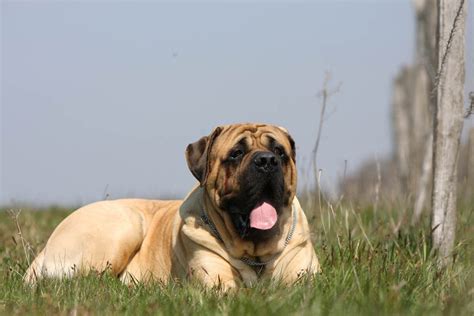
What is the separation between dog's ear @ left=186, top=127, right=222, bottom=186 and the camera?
551 cm

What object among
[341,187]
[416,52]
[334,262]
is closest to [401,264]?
[334,262]

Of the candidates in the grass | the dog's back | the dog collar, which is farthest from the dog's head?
the dog's back

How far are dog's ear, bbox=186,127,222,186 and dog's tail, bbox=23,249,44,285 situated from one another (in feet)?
4.28

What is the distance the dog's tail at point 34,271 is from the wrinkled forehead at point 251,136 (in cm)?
160

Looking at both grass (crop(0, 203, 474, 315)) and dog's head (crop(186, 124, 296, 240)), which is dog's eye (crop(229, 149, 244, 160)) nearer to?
dog's head (crop(186, 124, 296, 240))

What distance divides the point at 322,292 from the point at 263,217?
1.11 metres

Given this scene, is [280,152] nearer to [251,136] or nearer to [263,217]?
[251,136]

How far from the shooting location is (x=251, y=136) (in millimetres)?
5492

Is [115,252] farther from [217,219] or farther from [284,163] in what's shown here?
[284,163]

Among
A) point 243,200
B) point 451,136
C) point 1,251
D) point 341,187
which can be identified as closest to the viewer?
point 243,200

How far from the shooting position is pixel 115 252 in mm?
6324

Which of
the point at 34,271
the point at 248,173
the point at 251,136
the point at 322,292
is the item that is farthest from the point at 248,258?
the point at 34,271

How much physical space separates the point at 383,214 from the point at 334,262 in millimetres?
2778

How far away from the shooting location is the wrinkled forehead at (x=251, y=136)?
214 inches
